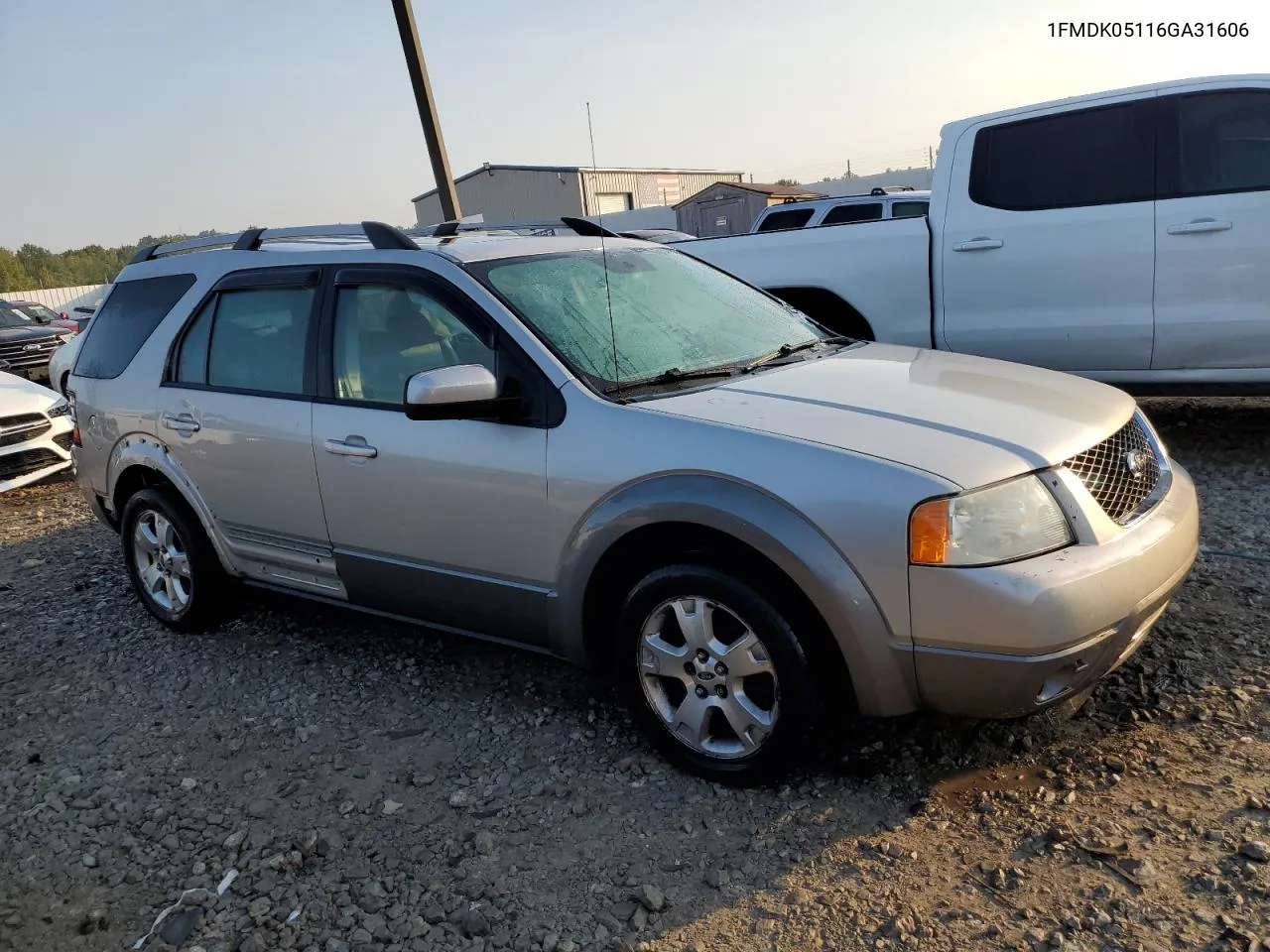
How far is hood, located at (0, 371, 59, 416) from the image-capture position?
7.85 metres

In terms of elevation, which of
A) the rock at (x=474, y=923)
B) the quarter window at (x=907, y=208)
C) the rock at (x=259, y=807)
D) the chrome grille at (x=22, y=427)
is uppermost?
the quarter window at (x=907, y=208)

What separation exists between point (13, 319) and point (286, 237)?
13398 mm

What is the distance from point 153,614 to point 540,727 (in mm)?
Result: 2365

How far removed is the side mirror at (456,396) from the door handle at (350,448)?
0.49 meters

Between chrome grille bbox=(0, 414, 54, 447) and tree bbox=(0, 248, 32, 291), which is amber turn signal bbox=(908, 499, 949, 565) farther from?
tree bbox=(0, 248, 32, 291)

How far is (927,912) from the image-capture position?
7.79ft

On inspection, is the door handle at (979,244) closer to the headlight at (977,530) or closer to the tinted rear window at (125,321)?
the headlight at (977,530)

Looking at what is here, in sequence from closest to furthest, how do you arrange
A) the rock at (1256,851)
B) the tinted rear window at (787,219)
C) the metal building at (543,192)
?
the rock at (1256,851) < the tinted rear window at (787,219) < the metal building at (543,192)

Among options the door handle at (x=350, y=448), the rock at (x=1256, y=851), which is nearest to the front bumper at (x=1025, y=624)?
the rock at (x=1256, y=851)

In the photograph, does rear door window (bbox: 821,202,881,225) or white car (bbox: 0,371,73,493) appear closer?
white car (bbox: 0,371,73,493)

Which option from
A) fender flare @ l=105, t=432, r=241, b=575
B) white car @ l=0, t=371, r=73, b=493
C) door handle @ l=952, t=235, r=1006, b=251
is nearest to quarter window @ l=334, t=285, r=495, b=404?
fender flare @ l=105, t=432, r=241, b=575

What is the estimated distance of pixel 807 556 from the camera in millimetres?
2602

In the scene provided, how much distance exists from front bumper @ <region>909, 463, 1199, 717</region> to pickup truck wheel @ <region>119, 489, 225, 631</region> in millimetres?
3257

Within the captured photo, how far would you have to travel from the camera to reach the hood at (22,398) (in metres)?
7.85
